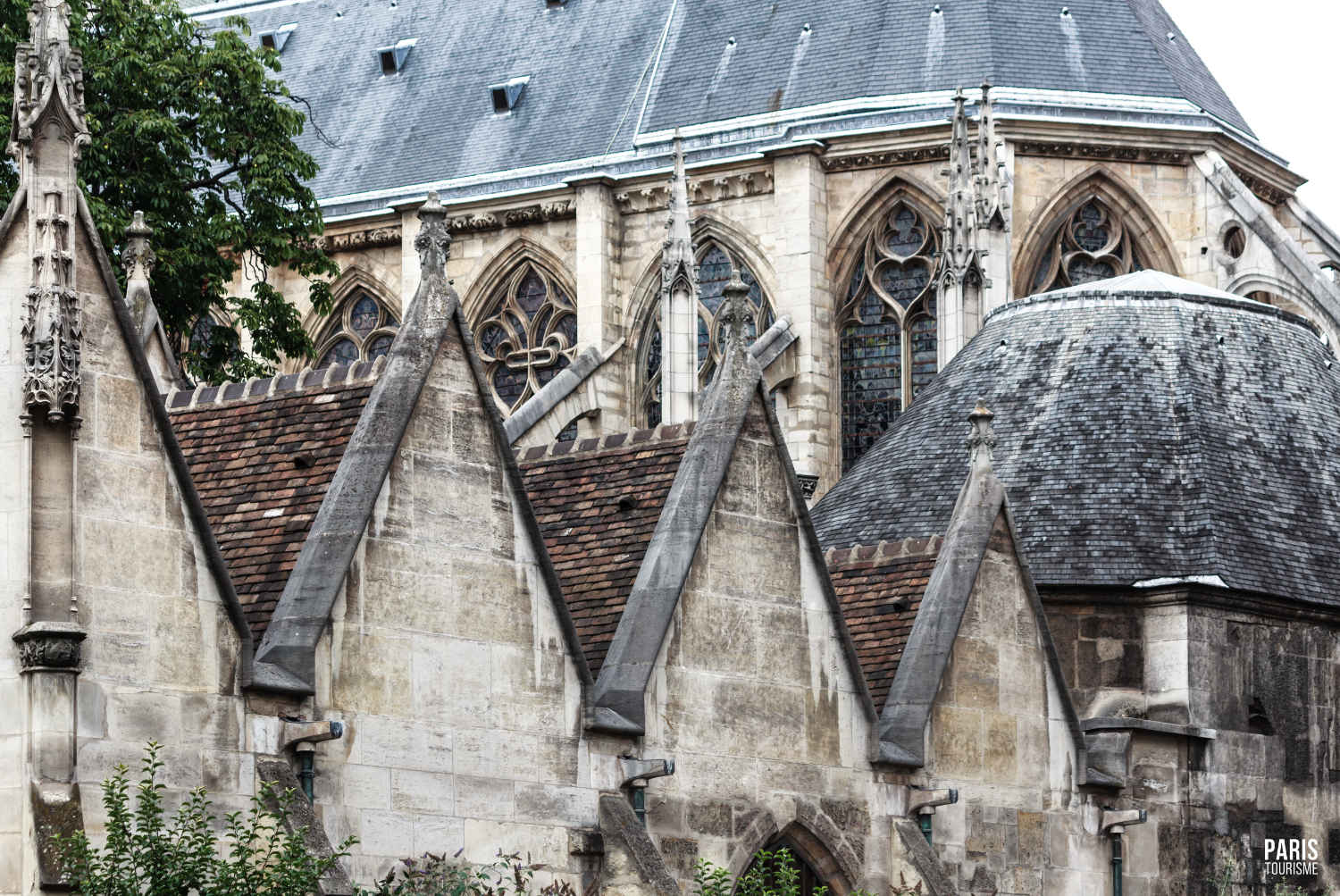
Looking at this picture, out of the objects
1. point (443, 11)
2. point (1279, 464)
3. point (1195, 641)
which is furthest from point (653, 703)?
point (443, 11)

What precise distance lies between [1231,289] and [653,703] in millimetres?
29384

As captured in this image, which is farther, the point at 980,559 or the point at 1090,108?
the point at 1090,108

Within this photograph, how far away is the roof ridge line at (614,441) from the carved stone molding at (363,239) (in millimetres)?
29433

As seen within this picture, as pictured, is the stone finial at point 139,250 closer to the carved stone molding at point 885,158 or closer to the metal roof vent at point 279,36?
the carved stone molding at point 885,158

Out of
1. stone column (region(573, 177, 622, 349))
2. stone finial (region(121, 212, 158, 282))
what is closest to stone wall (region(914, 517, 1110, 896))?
stone finial (region(121, 212, 158, 282))

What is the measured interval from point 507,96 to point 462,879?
3746 cm

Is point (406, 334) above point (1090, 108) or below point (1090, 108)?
below

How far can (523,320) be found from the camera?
52938mm

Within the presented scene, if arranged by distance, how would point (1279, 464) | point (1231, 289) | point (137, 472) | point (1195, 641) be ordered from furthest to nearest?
1. point (1231, 289)
2. point (1279, 464)
3. point (1195, 641)
4. point (137, 472)

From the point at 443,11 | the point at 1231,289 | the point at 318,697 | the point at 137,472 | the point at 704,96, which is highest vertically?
the point at 443,11

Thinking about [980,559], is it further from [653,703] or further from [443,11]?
[443,11]

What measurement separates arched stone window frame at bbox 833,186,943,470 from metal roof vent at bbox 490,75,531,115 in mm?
8227

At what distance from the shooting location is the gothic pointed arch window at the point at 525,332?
172 feet

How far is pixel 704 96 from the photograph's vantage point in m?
51.8
